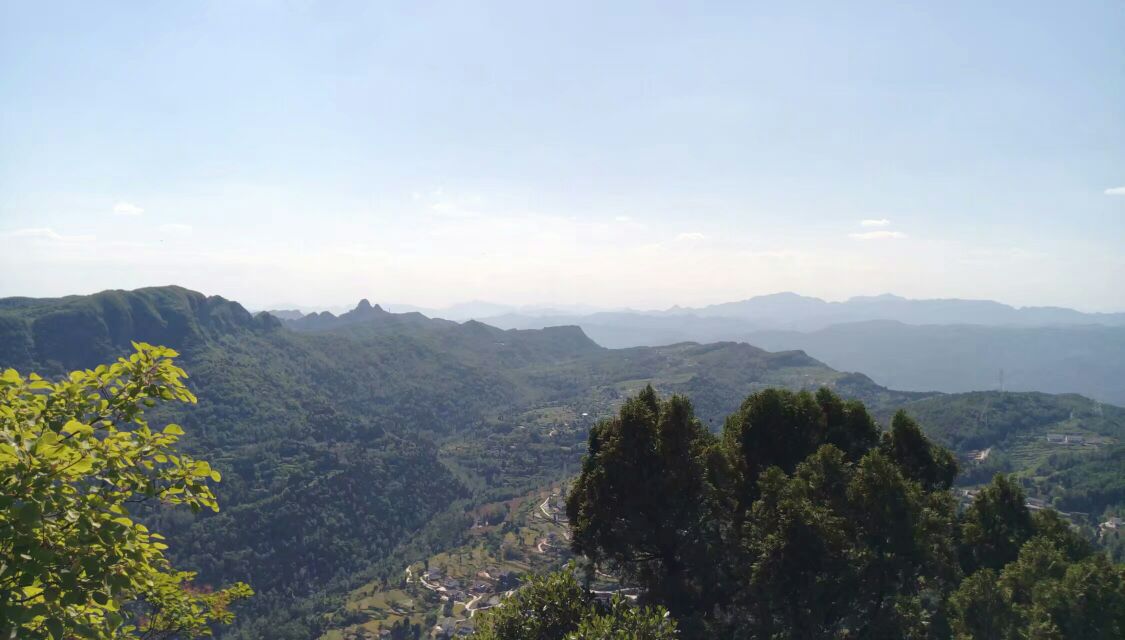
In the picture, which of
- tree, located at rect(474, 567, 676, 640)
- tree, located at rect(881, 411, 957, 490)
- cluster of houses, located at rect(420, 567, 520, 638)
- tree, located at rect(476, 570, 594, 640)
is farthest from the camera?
cluster of houses, located at rect(420, 567, 520, 638)

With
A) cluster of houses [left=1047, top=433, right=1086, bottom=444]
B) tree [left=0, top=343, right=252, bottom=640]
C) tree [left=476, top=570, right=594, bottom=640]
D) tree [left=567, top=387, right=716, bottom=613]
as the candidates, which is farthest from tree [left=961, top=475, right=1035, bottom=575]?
cluster of houses [left=1047, top=433, right=1086, bottom=444]

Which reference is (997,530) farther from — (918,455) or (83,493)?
(83,493)

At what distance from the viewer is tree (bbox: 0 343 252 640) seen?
5.44 meters

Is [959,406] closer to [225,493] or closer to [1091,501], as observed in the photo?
[1091,501]

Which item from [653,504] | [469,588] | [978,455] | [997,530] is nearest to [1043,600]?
[997,530]

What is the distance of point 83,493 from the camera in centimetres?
630

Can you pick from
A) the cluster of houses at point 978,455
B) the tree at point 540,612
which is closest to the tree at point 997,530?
the tree at point 540,612

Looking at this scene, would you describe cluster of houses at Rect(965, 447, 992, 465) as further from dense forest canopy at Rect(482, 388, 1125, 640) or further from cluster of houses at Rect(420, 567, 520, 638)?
dense forest canopy at Rect(482, 388, 1125, 640)

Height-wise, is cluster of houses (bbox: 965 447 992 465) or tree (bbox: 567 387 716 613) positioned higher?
tree (bbox: 567 387 716 613)

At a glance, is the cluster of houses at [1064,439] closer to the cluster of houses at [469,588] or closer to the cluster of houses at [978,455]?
the cluster of houses at [978,455]

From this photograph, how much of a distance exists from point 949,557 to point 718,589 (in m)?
8.13

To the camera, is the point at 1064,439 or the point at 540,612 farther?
the point at 1064,439

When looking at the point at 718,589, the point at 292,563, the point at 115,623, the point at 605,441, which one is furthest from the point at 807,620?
the point at 292,563

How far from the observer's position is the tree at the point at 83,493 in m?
5.44
